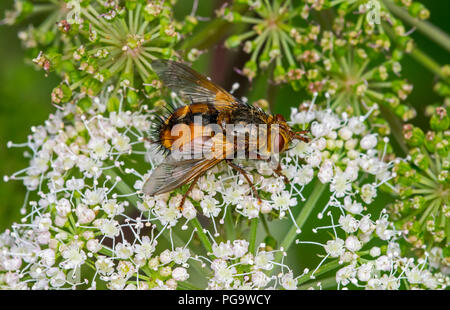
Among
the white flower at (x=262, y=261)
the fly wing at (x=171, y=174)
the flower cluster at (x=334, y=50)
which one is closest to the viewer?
the fly wing at (x=171, y=174)

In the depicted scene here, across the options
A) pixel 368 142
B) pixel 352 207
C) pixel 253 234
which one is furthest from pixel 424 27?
pixel 253 234

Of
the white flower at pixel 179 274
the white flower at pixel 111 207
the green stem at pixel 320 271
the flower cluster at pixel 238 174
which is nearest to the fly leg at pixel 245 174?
the flower cluster at pixel 238 174

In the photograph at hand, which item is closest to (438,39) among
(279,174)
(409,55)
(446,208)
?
(409,55)

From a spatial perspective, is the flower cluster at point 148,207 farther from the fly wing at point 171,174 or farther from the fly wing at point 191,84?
the fly wing at point 191,84

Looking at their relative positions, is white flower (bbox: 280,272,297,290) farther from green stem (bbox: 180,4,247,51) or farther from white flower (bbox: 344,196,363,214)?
green stem (bbox: 180,4,247,51)

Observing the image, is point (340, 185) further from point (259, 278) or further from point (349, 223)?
point (259, 278)
